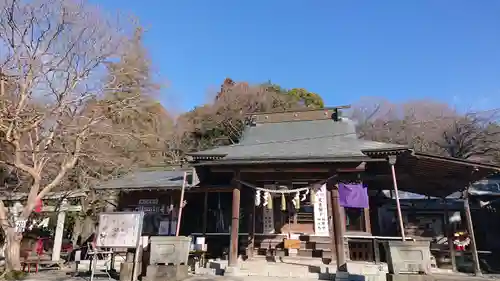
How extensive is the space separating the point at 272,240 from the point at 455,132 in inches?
948

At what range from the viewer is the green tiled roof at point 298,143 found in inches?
457

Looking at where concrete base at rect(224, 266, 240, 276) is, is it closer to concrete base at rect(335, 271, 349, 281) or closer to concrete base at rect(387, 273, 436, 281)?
concrete base at rect(335, 271, 349, 281)

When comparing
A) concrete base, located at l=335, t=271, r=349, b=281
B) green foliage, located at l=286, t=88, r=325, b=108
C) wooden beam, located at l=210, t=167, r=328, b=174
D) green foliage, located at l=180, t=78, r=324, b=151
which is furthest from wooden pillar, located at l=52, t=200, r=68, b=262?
green foliage, located at l=286, t=88, r=325, b=108

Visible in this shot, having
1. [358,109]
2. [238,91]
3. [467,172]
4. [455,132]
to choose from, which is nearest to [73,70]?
[467,172]

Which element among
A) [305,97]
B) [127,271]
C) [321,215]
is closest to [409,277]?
[321,215]

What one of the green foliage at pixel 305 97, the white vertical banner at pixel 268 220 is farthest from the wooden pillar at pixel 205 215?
the green foliage at pixel 305 97

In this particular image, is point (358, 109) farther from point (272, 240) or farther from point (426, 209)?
point (272, 240)

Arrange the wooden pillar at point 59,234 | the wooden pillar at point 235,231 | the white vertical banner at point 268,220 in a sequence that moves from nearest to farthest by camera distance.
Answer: the wooden pillar at point 235,231, the white vertical banner at point 268,220, the wooden pillar at point 59,234

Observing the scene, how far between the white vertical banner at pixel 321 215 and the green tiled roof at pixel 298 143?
1.88 metres

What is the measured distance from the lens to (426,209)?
19.5 m

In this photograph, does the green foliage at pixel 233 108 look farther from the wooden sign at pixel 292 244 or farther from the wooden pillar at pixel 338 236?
the wooden pillar at pixel 338 236

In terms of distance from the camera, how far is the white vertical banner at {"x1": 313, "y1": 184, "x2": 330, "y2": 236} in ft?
42.4

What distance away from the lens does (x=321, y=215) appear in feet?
43.0

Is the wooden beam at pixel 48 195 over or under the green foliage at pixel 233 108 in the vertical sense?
under
